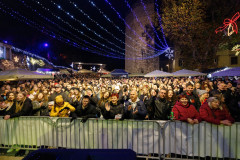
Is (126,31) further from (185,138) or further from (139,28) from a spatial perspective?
(185,138)

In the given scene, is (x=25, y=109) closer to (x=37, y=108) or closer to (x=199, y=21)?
(x=37, y=108)

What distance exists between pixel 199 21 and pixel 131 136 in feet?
62.3

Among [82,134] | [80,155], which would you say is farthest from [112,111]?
[80,155]

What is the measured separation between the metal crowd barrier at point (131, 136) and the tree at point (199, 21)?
17365 mm

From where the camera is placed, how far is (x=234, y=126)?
3258 millimetres

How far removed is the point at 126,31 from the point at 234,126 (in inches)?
1383

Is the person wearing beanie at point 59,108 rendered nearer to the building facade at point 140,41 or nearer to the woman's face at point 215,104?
the woman's face at point 215,104

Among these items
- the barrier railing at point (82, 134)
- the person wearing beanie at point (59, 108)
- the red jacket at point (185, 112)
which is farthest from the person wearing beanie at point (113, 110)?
the red jacket at point (185, 112)

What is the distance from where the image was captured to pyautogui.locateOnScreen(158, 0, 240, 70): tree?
58.1 feet

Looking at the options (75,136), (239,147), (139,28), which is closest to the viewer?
A: (239,147)

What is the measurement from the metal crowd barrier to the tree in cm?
1736

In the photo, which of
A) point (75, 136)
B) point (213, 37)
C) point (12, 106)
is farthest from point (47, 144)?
point (213, 37)

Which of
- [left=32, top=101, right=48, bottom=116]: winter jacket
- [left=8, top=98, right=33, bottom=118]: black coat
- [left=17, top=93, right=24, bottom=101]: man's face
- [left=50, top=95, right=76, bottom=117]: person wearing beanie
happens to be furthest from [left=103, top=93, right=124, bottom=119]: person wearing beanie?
[left=17, top=93, right=24, bottom=101]: man's face

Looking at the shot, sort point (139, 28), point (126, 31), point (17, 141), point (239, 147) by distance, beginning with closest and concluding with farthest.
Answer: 1. point (239, 147)
2. point (17, 141)
3. point (139, 28)
4. point (126, 31)
